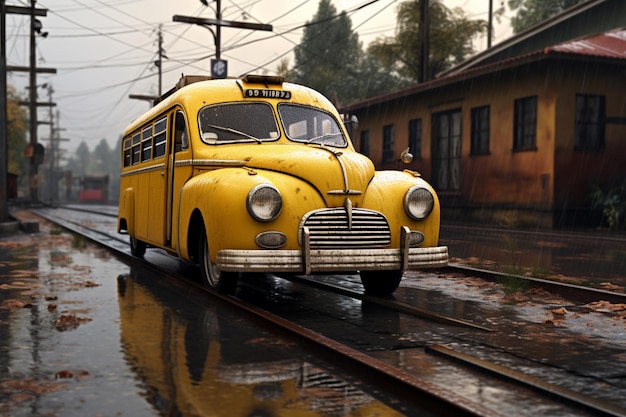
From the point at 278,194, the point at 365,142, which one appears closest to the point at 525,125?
the point at 365,142

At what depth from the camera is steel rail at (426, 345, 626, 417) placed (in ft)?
12.6

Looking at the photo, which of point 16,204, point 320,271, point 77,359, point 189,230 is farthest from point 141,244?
point 16,204

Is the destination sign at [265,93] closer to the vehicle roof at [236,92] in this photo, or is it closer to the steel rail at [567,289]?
the vehicle roof at [236,92]

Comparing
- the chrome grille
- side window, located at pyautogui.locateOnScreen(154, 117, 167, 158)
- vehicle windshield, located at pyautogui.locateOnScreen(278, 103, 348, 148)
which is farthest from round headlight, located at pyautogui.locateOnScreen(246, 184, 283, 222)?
side window, located at pyautogui.locateOnScreen(154, 117, 167, 158)

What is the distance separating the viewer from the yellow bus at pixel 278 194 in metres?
6.91

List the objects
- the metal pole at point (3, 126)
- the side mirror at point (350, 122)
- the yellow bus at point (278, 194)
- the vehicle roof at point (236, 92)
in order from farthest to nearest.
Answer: the metal pole at point (3, 126) → the side mirror at point (350, 122) → the vehicle roof at point (236, 92) → the yellow bus at point (278, 194)

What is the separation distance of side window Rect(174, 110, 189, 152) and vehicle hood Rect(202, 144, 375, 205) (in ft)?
3.41

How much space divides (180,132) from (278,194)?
2.66 m

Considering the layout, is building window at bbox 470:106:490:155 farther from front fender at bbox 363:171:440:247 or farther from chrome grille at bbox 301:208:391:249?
chrome grille at bbox 301:208:391:249

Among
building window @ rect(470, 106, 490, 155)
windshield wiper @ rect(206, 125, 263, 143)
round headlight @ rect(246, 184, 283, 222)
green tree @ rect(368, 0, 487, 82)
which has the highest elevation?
green tree @ rect(368, 0, 487, 82)

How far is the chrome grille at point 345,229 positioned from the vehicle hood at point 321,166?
17 cm

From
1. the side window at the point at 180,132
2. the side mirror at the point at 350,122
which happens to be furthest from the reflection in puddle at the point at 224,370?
the side mirror at the point at 350,122

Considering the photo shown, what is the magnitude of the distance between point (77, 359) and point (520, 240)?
13.0 metres

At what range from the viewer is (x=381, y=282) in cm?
841
